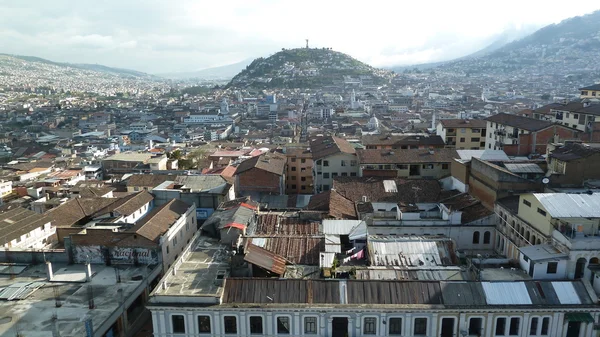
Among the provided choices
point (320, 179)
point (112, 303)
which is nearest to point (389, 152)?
point (320, 179)

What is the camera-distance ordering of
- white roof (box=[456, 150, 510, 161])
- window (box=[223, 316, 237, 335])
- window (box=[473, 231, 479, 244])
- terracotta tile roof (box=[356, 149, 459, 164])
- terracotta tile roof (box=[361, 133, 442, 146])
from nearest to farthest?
window (box=[223, 316, 237, 335]), window (box=[473, 231, 479, 244]), white roof (box=[456, 150, 510, 161]), terracotta tile roof (box=[356, 149, 459, 164]), terracotta tile roof (box=[361, 133, 442, 146])

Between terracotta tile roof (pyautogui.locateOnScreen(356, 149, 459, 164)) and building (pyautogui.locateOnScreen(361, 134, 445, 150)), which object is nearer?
terracotta tile roof (pyautogui.locateOnScreen(356, 149, 459, 164))

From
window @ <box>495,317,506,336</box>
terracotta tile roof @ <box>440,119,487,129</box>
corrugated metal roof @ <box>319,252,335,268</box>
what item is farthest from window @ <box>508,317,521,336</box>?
terracotta tile roof @ <box>440,119,487,129</box>

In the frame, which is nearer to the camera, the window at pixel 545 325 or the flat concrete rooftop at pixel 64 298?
the window at pixel 545 325

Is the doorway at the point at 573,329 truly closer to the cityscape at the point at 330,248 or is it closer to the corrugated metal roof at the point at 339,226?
the cityscape at the point at 330,248

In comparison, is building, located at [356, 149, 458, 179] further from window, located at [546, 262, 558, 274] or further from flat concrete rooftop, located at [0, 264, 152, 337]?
flat concrete rooftop, located at [0, 264, 152, 337]

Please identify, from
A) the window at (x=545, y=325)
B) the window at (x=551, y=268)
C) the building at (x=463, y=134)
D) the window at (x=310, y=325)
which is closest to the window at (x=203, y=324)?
the window at (x=310, y=325)
